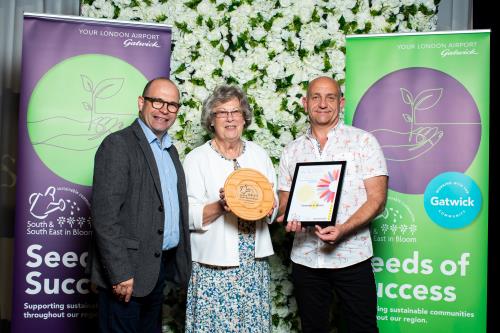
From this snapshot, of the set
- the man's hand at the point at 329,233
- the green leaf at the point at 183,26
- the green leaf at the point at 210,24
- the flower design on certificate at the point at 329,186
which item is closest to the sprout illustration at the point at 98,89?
the green leaf at the point at 183,26

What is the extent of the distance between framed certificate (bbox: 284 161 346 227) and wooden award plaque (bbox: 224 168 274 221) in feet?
0.40

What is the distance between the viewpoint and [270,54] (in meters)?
3.17

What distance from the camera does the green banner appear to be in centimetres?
271

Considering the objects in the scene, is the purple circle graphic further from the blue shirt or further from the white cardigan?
the blue shirt

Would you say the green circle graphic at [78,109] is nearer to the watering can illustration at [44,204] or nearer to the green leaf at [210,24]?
the watering can illustration at [44,204]

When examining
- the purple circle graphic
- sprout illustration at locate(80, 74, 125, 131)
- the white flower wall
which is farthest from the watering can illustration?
the purple circle graphic

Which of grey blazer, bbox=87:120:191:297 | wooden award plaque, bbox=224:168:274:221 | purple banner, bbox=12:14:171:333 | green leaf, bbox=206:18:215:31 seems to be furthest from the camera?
green leaf, bbox=206:18:215:31

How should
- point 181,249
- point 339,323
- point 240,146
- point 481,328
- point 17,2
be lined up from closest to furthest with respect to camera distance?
point 181,249 < point 240,146 < point 481,328 < point 339,323 < point 17,2

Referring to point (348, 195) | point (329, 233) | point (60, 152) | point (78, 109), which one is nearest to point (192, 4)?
point (78, 109)

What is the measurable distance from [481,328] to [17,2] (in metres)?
3.69

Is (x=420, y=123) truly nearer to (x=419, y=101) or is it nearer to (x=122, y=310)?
(x=419, y=101)

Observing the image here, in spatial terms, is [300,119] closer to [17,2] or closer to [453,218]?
[453,218]

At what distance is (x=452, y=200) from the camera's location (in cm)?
274

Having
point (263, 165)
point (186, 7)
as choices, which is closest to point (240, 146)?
point (263, 165)
